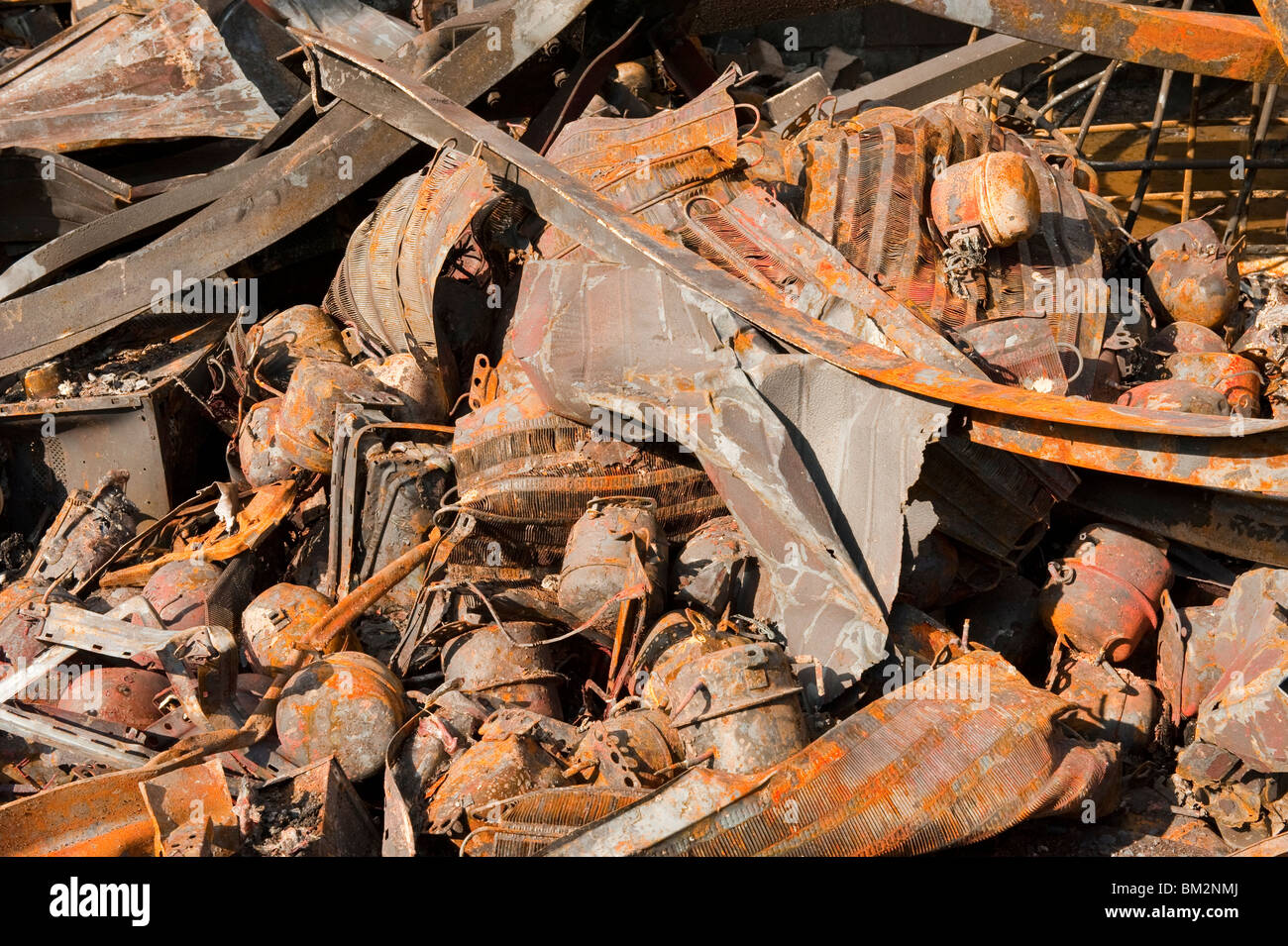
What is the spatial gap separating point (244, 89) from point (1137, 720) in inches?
239

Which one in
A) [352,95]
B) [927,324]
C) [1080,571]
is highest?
[352,95]

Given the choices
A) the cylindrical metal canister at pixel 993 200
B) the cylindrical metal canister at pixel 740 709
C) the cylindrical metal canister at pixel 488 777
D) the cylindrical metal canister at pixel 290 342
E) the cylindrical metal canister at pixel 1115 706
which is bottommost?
the cylindrical metal canister at pixel 488 777

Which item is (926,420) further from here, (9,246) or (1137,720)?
(9,246)

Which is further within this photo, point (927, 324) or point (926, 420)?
point (927, 324)

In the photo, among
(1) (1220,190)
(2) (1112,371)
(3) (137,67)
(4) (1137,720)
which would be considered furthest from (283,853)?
(1) (1220,190)

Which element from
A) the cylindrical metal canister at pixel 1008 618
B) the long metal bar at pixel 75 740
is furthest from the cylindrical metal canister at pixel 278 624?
the cylindrical metal canister at pixel 1008 618

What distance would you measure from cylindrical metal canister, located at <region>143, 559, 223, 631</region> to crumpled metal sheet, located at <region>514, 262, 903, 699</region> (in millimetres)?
1591

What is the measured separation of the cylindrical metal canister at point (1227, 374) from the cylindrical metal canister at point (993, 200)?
860 mm

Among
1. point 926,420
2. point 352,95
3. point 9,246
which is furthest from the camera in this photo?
point 9,246

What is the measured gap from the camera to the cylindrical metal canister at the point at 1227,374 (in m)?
4.80

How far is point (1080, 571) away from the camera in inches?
167

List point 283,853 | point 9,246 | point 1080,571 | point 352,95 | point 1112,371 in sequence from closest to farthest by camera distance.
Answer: point 283,853 < point 1080,571 < point 1112,371 < point 352,95 < point 9,246

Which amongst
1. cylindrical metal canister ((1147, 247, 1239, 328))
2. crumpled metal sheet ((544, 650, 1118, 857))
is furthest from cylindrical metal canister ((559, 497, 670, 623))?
cylindrical metal canister ((1147, 247, 1239, 328))

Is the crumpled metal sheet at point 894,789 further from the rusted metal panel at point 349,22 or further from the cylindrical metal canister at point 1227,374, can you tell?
the rusted metal panel at point 349,22
